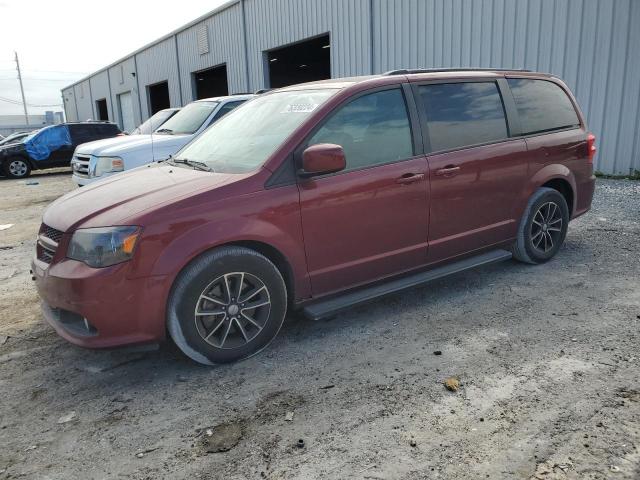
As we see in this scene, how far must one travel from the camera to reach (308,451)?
96.1 inches

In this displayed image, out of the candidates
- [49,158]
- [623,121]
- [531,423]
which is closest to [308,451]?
[531,423]

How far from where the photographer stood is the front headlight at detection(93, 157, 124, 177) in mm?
7988

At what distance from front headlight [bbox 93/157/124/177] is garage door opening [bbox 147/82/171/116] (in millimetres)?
22265

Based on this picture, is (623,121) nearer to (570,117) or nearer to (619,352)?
(570,117)

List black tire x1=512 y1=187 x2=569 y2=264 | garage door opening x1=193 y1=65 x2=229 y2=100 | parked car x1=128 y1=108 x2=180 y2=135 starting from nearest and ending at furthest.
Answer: black tire x1=512 y1=187 x2=569 y2=264 → parked car x1=128 y1=108 x2=180 y2=135 → garage door opening x1=193 y1=65 x2=229 y2=100

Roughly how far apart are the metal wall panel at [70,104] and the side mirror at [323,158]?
53037 mm

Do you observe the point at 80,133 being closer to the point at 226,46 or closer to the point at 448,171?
the point at 226,46

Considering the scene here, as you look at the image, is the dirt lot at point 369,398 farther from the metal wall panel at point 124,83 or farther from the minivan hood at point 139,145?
the metal wall panel at point 124,83

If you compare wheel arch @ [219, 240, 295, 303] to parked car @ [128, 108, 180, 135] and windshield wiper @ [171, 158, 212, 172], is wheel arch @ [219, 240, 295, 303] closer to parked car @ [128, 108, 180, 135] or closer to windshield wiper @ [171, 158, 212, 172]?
windshield wiper @ [171, 158, 212, 172]

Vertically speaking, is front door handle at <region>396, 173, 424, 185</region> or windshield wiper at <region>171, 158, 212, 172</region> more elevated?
windshield wiper at <region>171, 158, 212, 172</region>

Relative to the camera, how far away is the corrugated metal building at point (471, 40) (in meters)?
8.97

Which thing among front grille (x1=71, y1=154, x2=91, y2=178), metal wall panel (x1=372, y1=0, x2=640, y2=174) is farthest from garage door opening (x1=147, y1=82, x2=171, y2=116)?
metal wall panel (x1=372, y1=0, x2=640, y2=174)

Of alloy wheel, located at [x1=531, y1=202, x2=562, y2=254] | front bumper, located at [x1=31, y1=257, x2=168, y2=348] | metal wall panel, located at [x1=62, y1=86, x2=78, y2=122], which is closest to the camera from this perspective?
front bumper, located at [x1=31, y1=257, x2=168, y2=348]

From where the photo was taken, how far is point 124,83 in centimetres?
3216
